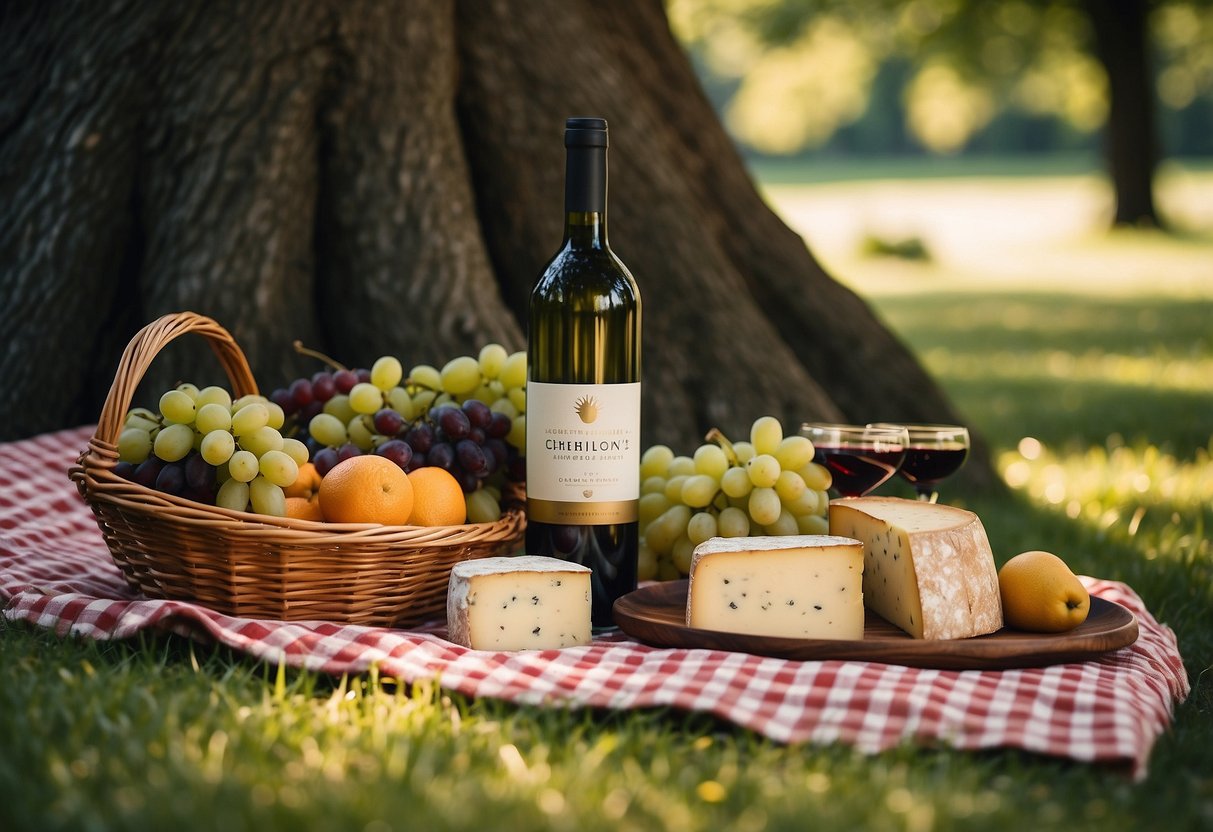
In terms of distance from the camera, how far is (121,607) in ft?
8.29

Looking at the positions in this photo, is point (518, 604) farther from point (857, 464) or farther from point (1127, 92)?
point (1127, 92)

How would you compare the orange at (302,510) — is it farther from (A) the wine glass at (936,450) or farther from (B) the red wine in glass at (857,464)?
(A) the wine glass at (936,450)

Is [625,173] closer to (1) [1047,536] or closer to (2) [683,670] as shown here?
(1) [1047,536]

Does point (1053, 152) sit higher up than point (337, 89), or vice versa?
point (1053, 152)

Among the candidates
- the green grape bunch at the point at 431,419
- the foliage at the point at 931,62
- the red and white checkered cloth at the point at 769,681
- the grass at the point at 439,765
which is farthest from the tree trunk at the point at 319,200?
the foliage at the point at 931,62

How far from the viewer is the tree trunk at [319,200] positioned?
393 cm

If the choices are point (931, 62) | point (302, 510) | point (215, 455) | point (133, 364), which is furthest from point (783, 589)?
point (931, 62)

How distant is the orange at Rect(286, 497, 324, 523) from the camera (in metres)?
2.68

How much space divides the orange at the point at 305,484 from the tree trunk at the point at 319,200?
115cm

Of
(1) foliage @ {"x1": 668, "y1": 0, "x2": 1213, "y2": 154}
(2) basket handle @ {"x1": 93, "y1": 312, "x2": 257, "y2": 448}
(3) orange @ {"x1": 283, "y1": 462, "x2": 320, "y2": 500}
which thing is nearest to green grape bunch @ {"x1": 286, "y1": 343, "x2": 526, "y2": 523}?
(3) orange @ {"x1": 283, "y1": 462, "x2": 320, "y2": 500}

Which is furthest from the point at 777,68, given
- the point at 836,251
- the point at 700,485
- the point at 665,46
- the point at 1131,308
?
the point at 700,485

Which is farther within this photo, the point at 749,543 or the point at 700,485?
the point at 700,485

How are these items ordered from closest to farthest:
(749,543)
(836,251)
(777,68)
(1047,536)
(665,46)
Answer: (749,543)
(1047,536)
(665,46)
(836,251)
(777,68)

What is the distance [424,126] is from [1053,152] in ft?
171
